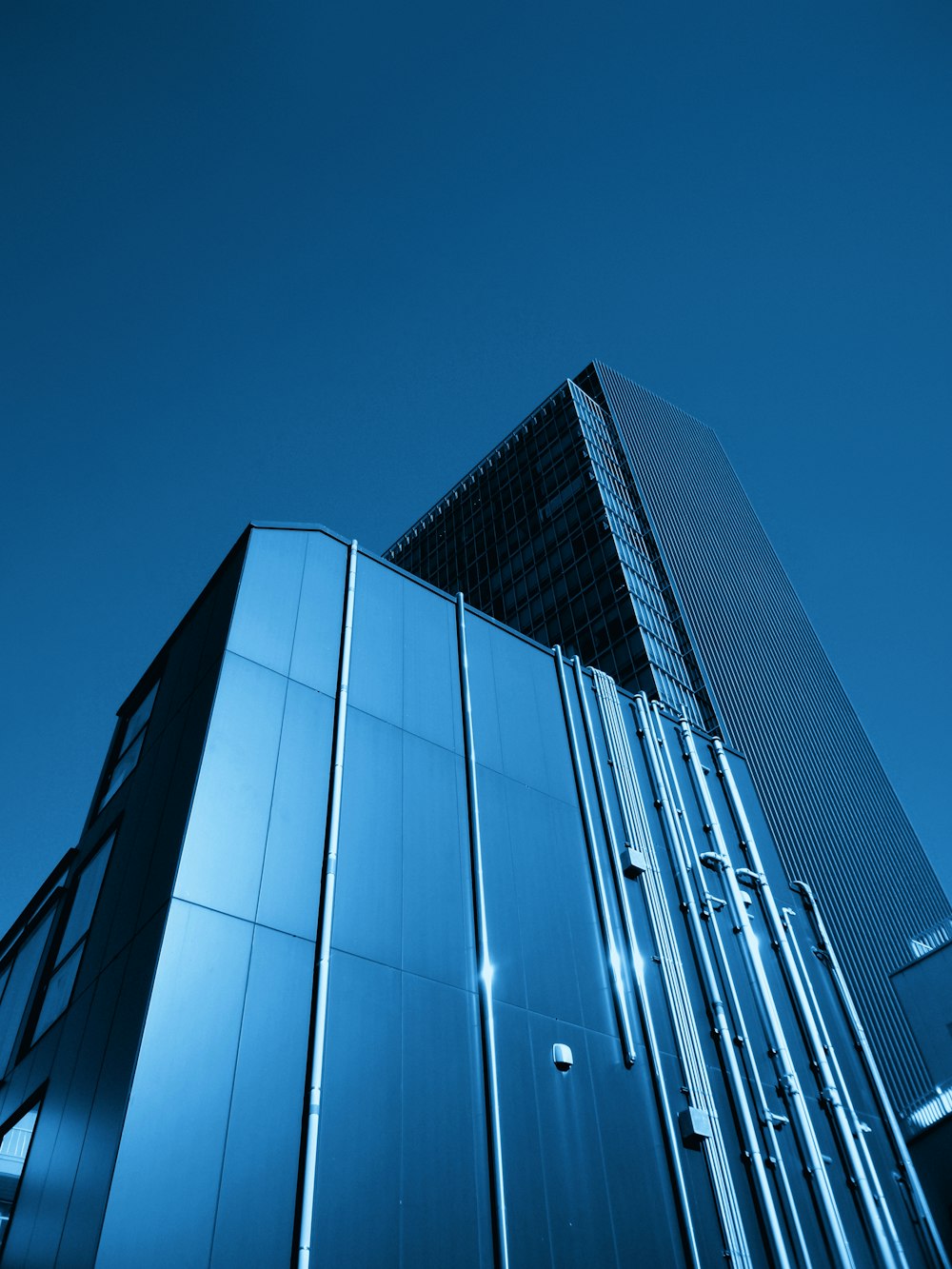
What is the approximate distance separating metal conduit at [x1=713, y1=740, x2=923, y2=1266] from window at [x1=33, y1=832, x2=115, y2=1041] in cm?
Result: 1110

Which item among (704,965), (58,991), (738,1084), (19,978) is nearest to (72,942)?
(58,991)

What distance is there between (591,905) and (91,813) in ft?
29.4

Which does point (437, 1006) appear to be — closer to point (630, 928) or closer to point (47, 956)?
point (630, 928)

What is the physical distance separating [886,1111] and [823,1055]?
168 cm

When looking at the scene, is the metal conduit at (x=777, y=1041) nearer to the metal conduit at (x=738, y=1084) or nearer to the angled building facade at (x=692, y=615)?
the metal conduit at (x=738, y=1084)

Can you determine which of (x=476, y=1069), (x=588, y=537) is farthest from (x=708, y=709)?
(x=476, y=1069)

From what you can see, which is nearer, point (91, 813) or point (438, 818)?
point (438, 818)

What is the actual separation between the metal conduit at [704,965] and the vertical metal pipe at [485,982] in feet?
11.8

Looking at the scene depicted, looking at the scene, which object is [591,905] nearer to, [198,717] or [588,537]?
[198,717]

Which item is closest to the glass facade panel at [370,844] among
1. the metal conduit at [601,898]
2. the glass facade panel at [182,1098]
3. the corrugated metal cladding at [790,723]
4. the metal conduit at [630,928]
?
the glass facade panel at [182,1098]

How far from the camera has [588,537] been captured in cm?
5944

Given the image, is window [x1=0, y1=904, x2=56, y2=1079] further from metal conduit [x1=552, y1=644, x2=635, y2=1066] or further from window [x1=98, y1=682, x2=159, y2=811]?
metal conduit [x1=552, y1=644, x2=635, y2=1066]

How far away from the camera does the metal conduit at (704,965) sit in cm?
1081

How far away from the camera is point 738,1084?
40.9ft
